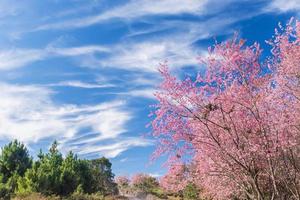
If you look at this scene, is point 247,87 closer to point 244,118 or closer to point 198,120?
point 244,118

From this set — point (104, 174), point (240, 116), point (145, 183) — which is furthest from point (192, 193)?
point (145, 183)

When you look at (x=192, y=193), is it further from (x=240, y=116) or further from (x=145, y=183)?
(x=145, y=183)

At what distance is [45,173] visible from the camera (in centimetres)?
2764

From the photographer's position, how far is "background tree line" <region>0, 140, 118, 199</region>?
27078 millimetres

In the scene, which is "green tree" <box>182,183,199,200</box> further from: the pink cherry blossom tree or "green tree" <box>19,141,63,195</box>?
the pink cherry blossom tree

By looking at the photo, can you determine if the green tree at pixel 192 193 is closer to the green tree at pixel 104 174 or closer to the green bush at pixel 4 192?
the green bush at pixel 4 192

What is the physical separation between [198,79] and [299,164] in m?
4.26

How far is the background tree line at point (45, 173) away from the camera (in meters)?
27.1

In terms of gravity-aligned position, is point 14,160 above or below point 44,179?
above

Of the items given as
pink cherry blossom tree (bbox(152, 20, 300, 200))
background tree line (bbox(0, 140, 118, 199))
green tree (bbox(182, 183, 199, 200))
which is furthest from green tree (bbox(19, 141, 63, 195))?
pink cherry blossom tree (bbox(152, 20, 300, 200))

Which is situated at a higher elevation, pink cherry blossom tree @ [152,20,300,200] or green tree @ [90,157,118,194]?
green tree @ [90,157,118,194]

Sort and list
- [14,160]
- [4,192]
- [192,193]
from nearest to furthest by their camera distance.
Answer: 1. [4,192]
2. [192,193]
3. [14,160]

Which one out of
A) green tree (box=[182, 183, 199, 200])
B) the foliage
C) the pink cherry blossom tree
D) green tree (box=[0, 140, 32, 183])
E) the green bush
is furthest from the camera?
the foliage

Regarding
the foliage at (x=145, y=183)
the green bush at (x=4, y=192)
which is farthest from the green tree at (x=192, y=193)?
the foliage at (x=145, y=183)
